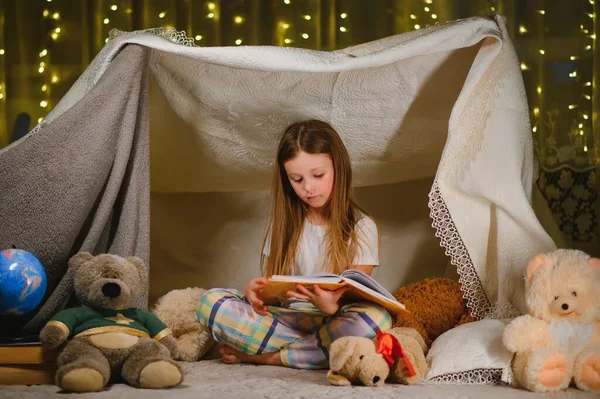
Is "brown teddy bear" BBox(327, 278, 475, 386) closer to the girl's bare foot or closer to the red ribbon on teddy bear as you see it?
the red ribbon on teddy bear

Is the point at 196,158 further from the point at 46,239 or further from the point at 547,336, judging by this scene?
the point at 547,336

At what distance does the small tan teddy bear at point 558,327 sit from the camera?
5.04ft

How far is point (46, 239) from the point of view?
1.79 m

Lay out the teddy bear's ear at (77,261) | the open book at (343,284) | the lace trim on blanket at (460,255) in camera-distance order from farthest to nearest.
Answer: the lace trim on blanket at (460,255) < the teddy bear's ear at (77,261) < the open book at (343,284)

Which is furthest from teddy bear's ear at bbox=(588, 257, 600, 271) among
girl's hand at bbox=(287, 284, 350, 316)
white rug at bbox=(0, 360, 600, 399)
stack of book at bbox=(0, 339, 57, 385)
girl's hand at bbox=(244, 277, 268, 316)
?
stack of book at bbox=(0, 339, 57, 385)

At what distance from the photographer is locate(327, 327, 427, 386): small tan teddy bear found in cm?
156

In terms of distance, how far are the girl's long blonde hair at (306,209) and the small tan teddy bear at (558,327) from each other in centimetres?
44

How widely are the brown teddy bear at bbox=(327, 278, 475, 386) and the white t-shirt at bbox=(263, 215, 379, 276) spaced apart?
0.58 feet

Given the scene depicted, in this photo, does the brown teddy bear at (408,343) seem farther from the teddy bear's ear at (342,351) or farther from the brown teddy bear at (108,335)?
the brown teddy bear at (108,335)

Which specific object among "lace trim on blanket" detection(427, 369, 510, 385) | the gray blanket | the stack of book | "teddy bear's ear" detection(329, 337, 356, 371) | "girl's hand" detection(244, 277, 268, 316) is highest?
the gray blanket

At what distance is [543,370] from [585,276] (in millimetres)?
230

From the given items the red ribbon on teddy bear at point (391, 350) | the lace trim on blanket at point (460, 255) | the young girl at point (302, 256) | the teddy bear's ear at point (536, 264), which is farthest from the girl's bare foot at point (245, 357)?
the teddy bear's ear at point (536, 264)

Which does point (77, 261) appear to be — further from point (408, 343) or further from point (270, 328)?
point (408, 343)

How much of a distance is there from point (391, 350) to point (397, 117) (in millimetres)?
728
